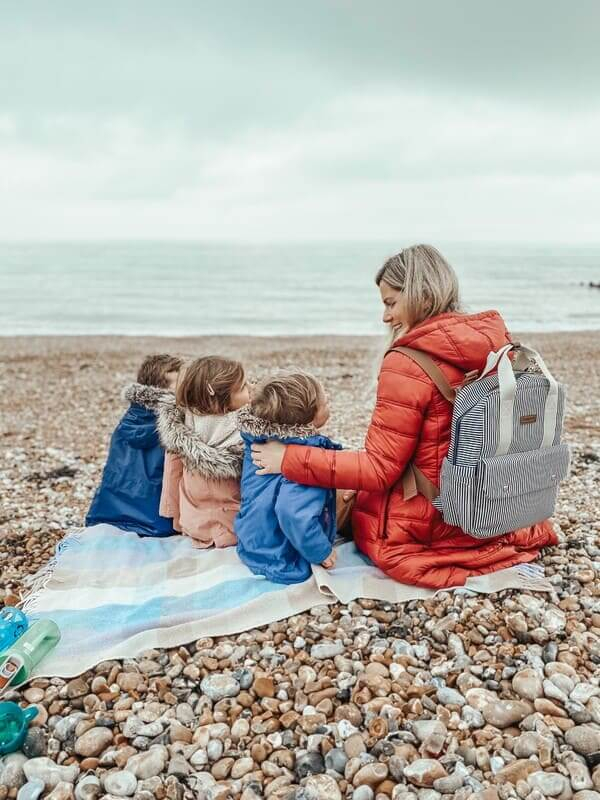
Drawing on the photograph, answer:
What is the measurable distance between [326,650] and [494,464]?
1321mm

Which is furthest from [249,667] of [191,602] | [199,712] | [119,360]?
[119,360]

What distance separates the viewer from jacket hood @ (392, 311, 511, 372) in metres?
3.70

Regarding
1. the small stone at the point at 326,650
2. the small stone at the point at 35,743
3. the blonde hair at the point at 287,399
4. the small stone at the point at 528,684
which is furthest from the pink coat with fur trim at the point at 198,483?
the small stone at the point at 528,684

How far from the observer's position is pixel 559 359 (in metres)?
16.0

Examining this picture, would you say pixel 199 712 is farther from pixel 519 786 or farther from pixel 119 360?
pixel 119 360

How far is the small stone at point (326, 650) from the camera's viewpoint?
3.51 meters

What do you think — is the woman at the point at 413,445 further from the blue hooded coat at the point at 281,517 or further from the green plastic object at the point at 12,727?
the green plastic object at the point at 12,727

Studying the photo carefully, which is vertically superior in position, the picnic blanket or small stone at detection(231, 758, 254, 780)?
the picnic blanket

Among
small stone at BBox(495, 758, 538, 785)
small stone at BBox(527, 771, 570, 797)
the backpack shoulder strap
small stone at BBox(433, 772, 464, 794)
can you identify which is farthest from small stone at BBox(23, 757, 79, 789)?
the backpack shoulder strap

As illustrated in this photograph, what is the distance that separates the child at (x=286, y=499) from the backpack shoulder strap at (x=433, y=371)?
63 centimetres

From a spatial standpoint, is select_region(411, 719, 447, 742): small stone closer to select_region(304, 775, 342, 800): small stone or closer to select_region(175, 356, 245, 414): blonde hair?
select_region(304, 775, 342, 800): small stone

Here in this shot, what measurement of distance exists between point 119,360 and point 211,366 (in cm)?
1234

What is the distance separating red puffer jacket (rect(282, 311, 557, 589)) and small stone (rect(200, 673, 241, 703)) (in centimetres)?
111

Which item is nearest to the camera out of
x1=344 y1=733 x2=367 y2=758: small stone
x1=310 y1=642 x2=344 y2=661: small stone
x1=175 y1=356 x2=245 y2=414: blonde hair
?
x1=344 y1=733 x2=367 y2=758: small stone
